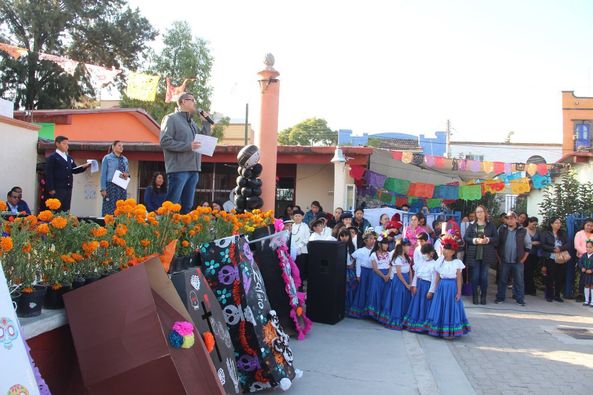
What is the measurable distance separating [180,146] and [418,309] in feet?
13.2

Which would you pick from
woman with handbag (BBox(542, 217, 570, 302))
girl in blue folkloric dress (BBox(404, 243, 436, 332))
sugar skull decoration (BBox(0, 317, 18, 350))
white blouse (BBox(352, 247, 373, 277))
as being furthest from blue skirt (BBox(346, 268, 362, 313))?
sugar skull decoration (BBox(0, 317, 18, 350))

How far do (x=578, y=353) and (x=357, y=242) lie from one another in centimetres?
393

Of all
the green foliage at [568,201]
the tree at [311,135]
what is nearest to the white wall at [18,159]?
the green foliage at [568,201]

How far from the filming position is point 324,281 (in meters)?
7.02

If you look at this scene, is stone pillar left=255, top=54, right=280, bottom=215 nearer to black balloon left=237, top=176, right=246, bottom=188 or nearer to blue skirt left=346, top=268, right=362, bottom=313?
black balloon left=237, top=176, right=246, bottom=188

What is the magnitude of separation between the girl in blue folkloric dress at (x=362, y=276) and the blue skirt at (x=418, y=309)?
0.78 meters

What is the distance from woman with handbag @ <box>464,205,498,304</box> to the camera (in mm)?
9766

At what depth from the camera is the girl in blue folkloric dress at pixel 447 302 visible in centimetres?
686

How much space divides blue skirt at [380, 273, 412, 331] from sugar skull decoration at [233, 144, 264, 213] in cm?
297

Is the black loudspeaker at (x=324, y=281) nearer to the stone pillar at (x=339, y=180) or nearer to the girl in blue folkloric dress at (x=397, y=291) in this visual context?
the girl in blue folkloric dress at (x=397, y=291)

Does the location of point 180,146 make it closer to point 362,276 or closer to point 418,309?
point 362,276

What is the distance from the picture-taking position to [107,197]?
6742 millimetres

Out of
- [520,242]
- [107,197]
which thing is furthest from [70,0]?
[520,242]

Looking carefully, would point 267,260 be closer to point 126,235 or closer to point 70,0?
point 126,235
